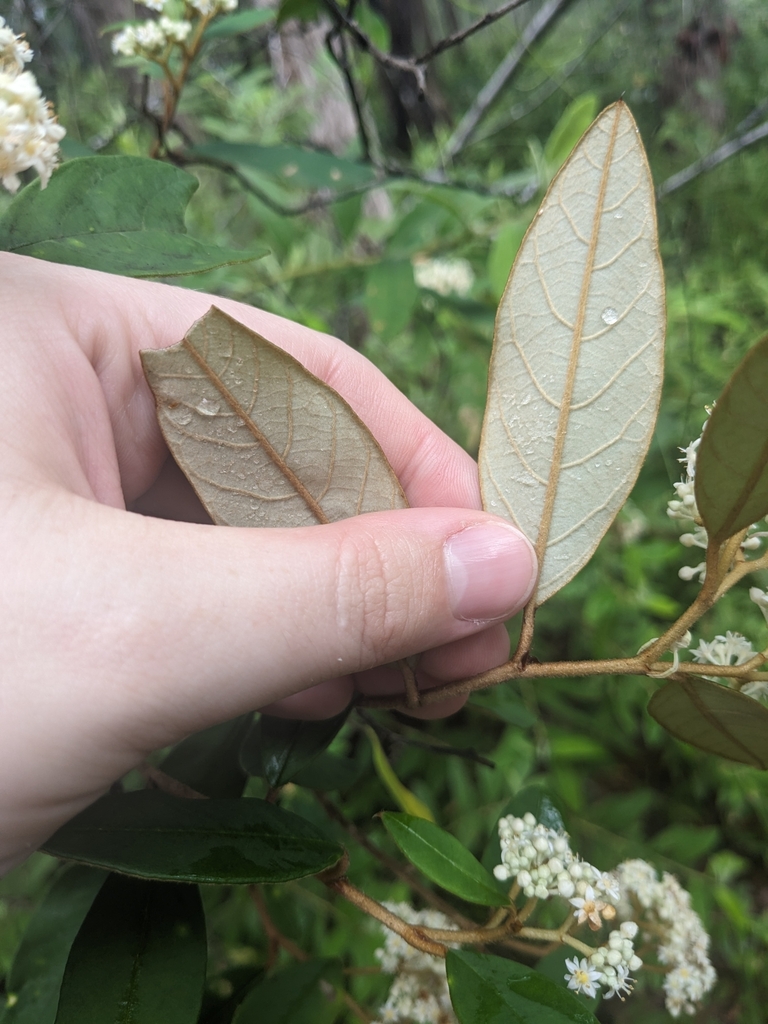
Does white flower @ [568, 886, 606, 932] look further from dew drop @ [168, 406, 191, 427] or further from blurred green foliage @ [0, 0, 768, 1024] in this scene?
dew drop @ [168, 406, 191, 427]

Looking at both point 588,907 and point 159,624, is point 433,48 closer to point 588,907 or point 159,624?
point 159,624

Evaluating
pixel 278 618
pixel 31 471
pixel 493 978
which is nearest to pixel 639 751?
pixel 493 978

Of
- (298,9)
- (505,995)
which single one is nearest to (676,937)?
(505,995)

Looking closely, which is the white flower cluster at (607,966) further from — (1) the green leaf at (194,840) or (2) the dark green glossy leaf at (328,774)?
(2) the dark green glossy leaf at (328,774)

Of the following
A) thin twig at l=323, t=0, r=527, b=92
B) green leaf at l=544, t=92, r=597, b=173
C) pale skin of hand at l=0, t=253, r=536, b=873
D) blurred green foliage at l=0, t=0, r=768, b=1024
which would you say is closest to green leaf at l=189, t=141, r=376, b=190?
blurred green foliage at l=0, t=0, r=768, b=1024

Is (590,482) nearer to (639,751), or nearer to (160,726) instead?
(160,726)

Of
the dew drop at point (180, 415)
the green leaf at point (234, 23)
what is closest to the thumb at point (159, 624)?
the dew drop at point (180, 415)
